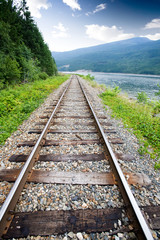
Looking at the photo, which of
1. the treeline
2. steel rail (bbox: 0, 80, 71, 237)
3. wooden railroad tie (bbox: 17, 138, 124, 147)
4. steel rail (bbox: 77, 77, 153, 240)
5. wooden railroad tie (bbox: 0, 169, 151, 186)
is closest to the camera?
steel rail (bbox: 77, 77, 153, 240)

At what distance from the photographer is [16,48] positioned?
13375 mm

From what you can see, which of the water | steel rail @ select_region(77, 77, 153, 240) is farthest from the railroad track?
the water

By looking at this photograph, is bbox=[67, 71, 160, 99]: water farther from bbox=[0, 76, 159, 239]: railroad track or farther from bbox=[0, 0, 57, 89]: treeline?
bbox=[0, 76, 159, 239]: railroad track

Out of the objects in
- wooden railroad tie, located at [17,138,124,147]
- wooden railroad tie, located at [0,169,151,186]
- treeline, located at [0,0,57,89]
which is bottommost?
wooden railroad tie, located at [0,169,151,186]

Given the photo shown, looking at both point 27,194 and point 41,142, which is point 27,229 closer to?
point 27,194

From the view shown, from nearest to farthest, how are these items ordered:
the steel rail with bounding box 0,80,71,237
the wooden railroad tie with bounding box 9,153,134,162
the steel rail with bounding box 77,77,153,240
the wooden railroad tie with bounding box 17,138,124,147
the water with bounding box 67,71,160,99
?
the steel rail with bounding box 77,77,153,240, the steel rail with bounding box 0,80,71,237, the wooden railroad tie with bounding box 9,153,134,162, the wooden railroad tie with bounding box 17,138,124,147, the water with bounding box 67,71,160,99

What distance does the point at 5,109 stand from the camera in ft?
18.6

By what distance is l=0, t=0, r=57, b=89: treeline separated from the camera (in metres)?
9.69

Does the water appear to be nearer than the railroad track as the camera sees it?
No

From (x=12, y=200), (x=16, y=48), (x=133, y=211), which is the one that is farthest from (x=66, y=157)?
(x=16, y=48)

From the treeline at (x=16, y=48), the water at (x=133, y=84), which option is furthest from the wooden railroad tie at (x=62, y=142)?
the water at (x=133, y=84)

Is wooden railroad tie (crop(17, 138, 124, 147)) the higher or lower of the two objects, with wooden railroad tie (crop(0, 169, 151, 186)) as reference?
higher

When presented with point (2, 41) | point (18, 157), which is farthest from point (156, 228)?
point (2, 41)

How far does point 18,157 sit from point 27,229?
5.05 feet
